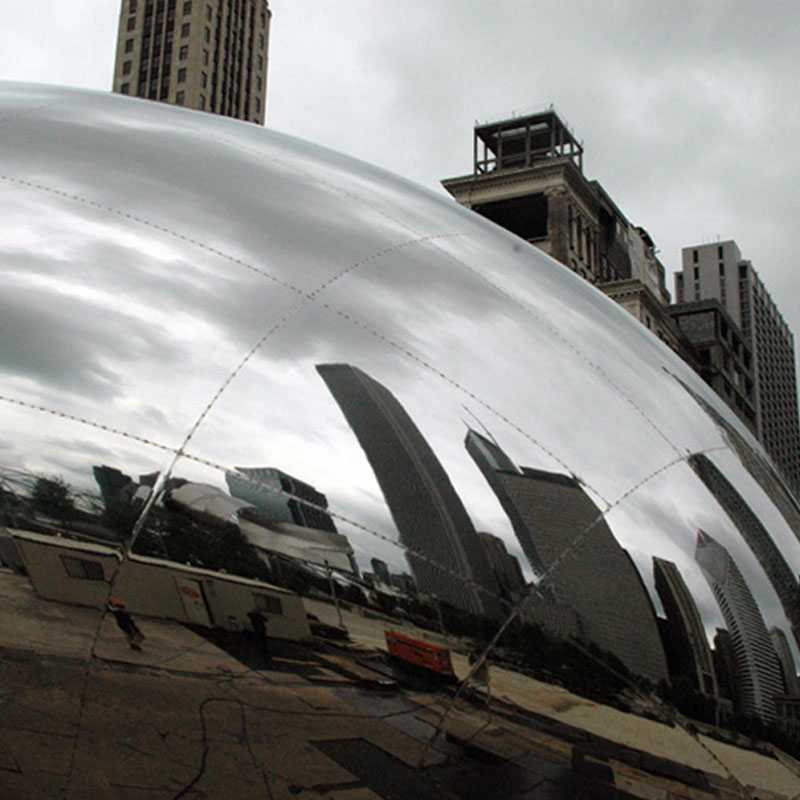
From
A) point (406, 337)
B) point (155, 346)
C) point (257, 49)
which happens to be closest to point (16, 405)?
point (155, 346)

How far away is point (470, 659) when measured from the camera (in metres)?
2.16

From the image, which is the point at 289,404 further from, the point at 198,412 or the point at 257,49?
the point at 257,49

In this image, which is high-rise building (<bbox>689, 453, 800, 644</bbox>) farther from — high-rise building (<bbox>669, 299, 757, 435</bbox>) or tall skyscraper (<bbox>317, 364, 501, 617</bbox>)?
high-rise building (<bbox>669, 299, 757, 435</bbox>)

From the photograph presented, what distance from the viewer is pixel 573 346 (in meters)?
2.73

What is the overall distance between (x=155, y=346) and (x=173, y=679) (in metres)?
0.71

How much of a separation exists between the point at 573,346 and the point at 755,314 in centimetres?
15278

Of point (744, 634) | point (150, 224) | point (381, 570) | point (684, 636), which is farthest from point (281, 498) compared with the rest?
point (744, 634)

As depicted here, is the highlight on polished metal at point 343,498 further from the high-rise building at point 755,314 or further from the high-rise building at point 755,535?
the high-rise building at point 755,314

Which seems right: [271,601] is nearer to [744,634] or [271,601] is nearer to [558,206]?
[744,634]

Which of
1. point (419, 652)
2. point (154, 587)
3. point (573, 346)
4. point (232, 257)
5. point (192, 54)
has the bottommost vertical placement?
point (419, 652)

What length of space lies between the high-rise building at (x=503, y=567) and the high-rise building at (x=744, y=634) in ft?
1.57

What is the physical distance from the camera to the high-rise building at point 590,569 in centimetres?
222

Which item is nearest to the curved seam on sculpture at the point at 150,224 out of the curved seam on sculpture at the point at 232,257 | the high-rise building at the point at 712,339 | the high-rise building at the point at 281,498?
the curved seam on sculpture at the point at 232,257

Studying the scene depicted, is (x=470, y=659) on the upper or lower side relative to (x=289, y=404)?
lower
